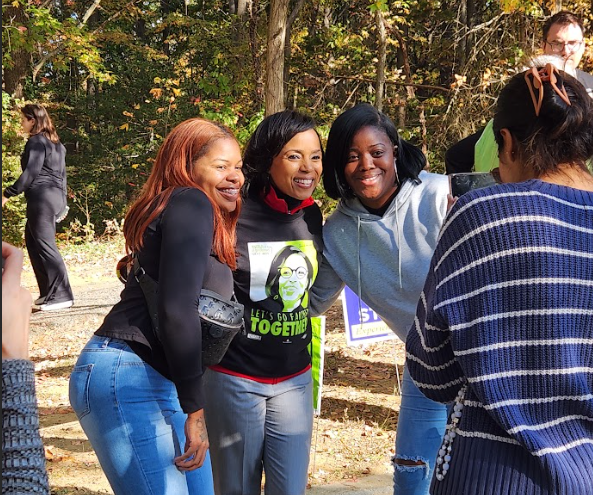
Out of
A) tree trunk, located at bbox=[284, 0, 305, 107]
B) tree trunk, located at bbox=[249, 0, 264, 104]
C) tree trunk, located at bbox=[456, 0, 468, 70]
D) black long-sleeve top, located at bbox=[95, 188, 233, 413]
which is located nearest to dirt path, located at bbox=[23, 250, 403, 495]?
black long-sleeve top, located at bbox=[95, 188, 233, 413]

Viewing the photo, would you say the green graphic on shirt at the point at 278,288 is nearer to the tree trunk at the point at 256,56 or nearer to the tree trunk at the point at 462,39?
the tree trunk at the point at 256,56

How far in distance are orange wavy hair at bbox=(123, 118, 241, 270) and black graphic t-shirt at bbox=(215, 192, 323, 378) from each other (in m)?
0.26

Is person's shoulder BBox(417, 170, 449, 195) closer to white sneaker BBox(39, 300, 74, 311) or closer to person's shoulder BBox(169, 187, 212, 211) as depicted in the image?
person's shoulder BBox(169, 187, 212, 211)

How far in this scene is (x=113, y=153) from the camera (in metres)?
21.7

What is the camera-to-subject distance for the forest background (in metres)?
14.4

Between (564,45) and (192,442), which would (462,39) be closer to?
(564,45)

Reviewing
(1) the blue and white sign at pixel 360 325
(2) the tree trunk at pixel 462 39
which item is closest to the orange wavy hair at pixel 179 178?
(1) the blue and white sign at pixel 360 325

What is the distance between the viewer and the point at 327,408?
588 cm

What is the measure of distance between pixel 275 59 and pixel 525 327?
5836 millimetres

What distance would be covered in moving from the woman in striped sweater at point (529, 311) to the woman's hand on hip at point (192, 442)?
0.89 metres

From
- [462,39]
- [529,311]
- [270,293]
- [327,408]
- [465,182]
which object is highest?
[462,39]

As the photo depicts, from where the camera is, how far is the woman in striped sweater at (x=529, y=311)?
1.59 m

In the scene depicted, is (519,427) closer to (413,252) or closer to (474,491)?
(474,491)

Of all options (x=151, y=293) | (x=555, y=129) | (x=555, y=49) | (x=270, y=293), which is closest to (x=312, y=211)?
(x=270, y=293)
